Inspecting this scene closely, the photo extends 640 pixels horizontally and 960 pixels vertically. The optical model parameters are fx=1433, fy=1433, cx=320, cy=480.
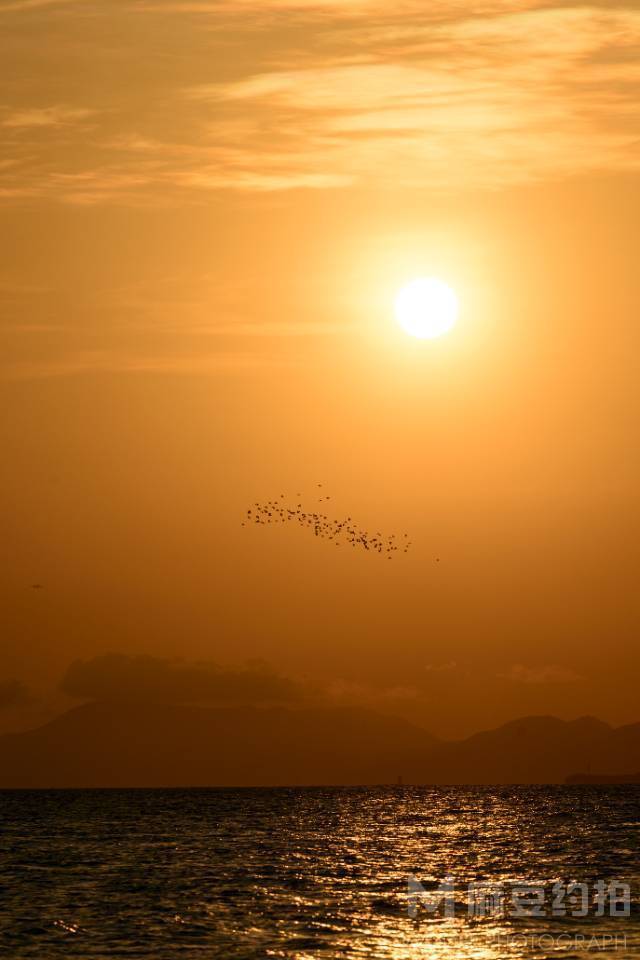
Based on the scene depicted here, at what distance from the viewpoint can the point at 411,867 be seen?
111 meters

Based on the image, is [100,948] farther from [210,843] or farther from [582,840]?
[582,840]

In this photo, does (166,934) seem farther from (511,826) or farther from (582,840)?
(511,826)

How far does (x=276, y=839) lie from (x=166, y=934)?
8331 cm

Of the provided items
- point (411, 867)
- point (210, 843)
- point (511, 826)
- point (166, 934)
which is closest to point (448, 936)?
point (166, 934)

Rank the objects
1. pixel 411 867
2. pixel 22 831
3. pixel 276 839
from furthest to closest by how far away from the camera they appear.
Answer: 1. pixel 22 831
2. pixel 276 839
3. pixel 411 867

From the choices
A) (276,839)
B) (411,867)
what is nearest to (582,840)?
(276,839)

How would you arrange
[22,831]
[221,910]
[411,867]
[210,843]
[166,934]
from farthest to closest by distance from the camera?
[22,831] < [210,843] < [411,867] < [221,910] < [166,934]

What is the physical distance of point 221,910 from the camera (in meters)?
→ 81.0

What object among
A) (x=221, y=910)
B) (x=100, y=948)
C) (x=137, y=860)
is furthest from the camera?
(x=137, y=860)

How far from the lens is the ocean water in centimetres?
6700

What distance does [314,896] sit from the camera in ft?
289

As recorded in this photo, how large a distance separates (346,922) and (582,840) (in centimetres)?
7790

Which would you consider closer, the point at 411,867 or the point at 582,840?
the point at 411,867

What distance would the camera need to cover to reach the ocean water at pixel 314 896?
67.0m
